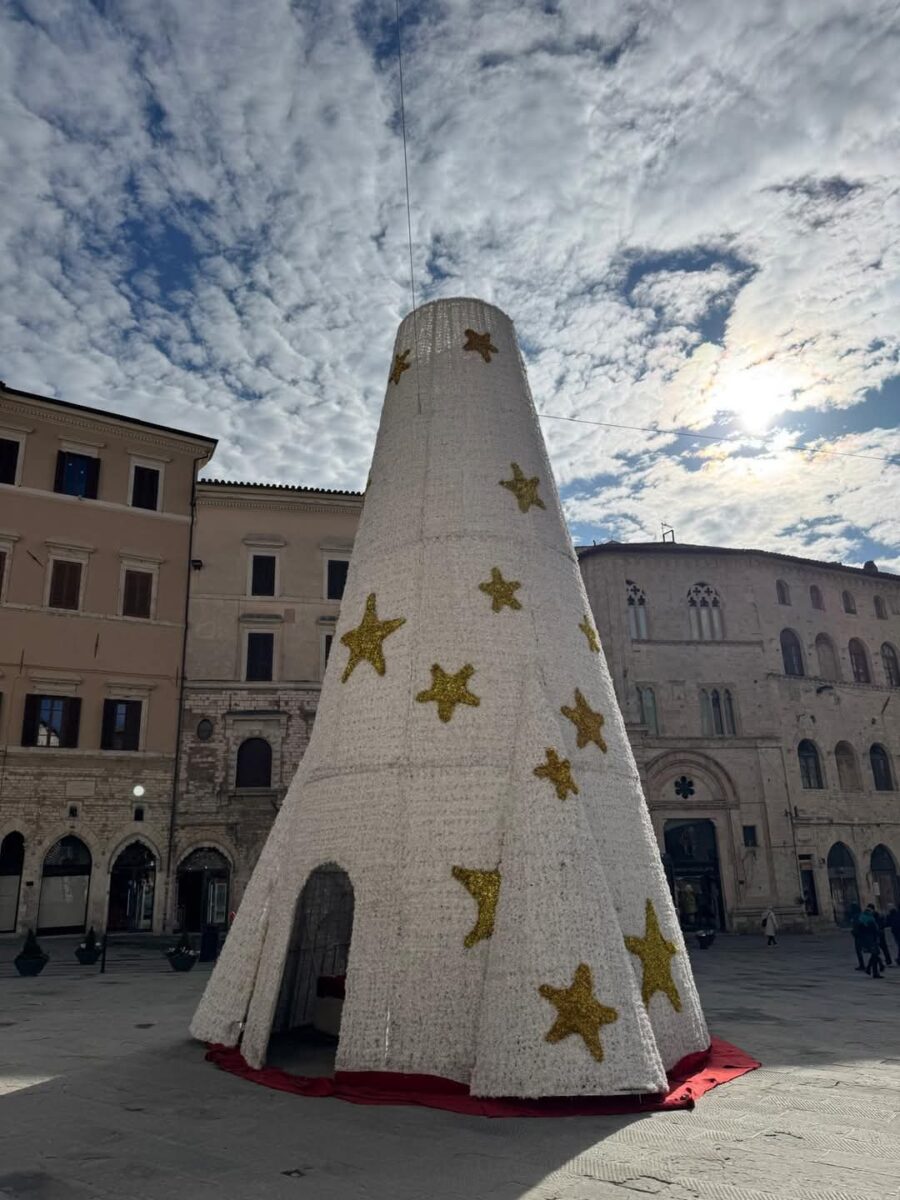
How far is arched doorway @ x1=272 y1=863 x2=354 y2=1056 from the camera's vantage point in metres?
9.14

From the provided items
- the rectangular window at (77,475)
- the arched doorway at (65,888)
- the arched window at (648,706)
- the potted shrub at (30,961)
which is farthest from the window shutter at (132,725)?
the arched window at (648,706)

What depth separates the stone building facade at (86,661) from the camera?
22719 mm

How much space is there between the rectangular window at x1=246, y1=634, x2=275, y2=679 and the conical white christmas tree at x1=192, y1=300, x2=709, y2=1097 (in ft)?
56.6

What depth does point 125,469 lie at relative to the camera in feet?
86.8

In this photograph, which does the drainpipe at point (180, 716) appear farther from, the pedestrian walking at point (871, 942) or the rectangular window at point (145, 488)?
the pedestrian walking at point (871, 942)

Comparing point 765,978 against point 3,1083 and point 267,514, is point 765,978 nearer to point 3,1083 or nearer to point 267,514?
point 3,1083

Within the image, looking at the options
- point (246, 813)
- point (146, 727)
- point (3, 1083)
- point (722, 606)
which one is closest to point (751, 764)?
point (722, 606)

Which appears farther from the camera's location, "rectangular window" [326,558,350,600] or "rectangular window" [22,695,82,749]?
"rectangular window" [326,558,350,600]

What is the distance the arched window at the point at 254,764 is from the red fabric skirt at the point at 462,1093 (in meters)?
18.8

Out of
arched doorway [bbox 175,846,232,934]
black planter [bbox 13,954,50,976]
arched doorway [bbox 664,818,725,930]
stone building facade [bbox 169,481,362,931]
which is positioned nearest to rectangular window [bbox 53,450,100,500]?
stone building facade [bbox 169,481,362,931]

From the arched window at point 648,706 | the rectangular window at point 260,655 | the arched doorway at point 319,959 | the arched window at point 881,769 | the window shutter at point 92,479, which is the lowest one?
the arched doorway at point 319,959

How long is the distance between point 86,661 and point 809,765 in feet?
84.1

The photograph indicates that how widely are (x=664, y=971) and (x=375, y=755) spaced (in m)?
3.26

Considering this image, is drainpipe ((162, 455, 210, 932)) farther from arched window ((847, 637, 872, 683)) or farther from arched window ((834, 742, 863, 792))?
arched window ((847, 637, 872, 683))
